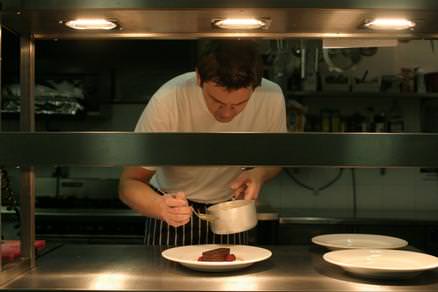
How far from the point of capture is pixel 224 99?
1795 millimetres

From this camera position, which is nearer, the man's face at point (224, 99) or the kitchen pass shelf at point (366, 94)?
the man's face at point (224, 99)

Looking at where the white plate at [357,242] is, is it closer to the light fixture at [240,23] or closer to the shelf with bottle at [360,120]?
the light fixture at [240,23]

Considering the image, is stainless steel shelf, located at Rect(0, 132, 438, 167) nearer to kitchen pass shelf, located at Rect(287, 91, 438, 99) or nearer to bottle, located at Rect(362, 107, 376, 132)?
kitchen pass shelf, located at Rect(287, 91, 438, 99)

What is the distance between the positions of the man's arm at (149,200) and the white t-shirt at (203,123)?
13 centimetres

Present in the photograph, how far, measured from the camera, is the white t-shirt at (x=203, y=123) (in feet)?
6.68

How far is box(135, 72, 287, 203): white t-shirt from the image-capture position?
2.04m

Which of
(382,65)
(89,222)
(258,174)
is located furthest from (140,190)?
(382,65)

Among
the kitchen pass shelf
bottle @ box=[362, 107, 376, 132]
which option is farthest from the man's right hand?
bottle @ box=[362, 107, 376, 132]

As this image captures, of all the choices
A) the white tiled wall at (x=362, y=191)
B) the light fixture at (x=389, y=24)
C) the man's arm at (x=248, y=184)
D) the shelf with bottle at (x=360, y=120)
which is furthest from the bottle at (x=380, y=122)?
the light fixture at (x=389, y=24)

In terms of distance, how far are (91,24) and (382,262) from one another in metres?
0.87

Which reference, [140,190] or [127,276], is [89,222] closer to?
[140,190]

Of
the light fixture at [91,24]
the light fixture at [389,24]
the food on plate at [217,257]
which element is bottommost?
the food on plate at [217,257]

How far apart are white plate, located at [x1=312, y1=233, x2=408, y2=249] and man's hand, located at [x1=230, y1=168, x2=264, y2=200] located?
309 mm

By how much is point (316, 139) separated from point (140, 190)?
→ 90 centimetres
